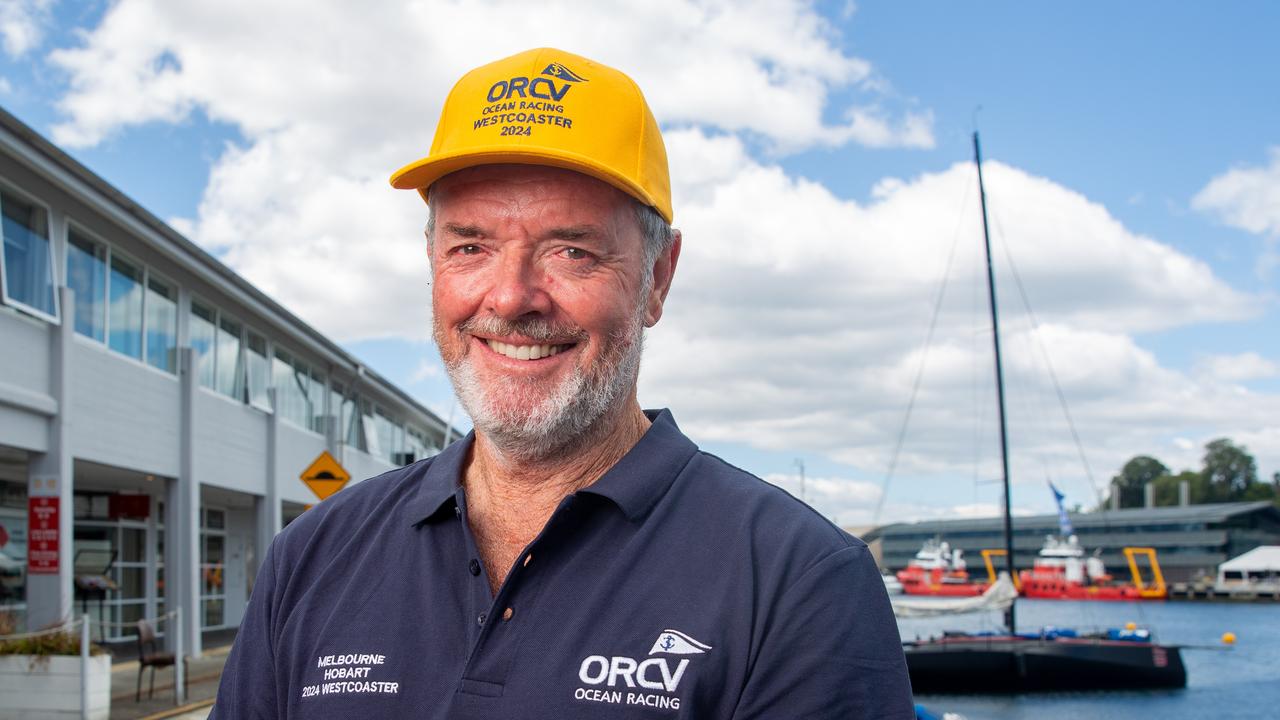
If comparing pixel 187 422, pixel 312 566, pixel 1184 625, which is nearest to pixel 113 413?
pixel 187 422

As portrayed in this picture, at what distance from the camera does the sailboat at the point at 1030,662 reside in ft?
107

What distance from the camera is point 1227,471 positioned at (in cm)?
13925

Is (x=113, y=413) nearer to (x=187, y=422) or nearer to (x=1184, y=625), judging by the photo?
(x=187, y=422)

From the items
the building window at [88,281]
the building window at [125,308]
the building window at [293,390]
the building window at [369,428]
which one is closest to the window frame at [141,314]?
the building window at [125,308]

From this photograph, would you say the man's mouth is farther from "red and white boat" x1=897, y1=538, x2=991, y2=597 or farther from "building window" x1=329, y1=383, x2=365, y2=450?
"red and white boat" x1=897, y1=538, x2=991, y2=597

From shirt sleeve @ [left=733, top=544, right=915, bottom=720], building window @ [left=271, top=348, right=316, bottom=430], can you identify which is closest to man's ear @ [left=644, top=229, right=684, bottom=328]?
shirt sleeve @ [left=733, top=544, right=915, bottom=720]

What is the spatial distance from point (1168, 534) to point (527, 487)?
114937 millimetres

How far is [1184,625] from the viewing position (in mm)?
80438

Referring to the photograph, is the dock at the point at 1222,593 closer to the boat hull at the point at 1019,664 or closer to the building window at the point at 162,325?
the boat hull at the point at 1019,664

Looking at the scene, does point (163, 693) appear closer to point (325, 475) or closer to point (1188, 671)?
point (325, 475)

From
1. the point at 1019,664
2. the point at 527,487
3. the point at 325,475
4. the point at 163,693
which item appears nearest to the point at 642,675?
the point at 527,487

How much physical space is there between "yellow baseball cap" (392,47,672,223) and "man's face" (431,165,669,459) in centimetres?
6

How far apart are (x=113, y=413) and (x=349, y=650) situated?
15813 mm

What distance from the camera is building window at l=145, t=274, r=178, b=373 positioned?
711 inches
